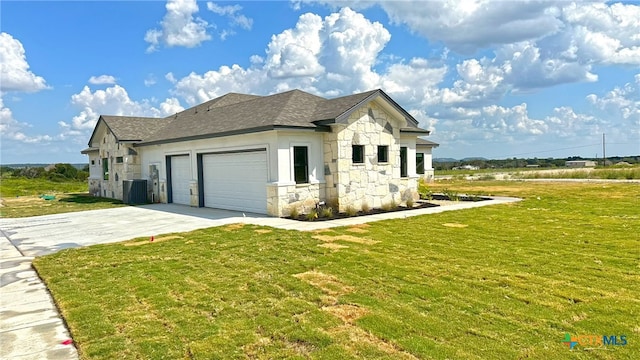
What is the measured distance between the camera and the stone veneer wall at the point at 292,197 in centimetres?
1377

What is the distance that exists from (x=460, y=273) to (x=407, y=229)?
14.6ft

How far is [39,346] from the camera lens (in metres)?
4.34

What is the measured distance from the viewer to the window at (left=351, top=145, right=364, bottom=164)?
599 inches

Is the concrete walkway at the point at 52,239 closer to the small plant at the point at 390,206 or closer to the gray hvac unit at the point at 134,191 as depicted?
the small plant at the point at 390,206

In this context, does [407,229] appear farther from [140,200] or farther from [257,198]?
[140,200]

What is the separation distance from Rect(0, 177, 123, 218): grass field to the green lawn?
11963 mm

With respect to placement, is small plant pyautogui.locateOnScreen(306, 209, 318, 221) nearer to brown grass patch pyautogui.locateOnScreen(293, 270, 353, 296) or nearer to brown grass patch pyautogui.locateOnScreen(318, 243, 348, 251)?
brown grass patch pyautogui.locateOnScreen(318, 243, 348, 251)

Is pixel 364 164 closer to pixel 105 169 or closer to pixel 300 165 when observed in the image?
pixel 300 165

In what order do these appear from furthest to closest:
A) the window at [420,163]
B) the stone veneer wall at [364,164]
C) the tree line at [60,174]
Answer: the tree line at [60,174], the window at [420,163], the stone veneer wall at [364,164]

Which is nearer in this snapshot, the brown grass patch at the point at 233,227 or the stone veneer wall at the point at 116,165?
the brown grass patch at the point at 233,227

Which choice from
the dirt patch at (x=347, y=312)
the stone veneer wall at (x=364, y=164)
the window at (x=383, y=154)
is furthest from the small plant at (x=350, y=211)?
the dirt patch at (x=347, y=312)

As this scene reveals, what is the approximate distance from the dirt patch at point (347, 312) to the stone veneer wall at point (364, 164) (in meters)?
9.38

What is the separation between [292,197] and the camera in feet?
46.2

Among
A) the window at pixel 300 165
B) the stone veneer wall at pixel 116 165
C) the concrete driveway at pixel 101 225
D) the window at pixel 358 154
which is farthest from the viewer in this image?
the stone veneer wall at pixel 116 165
